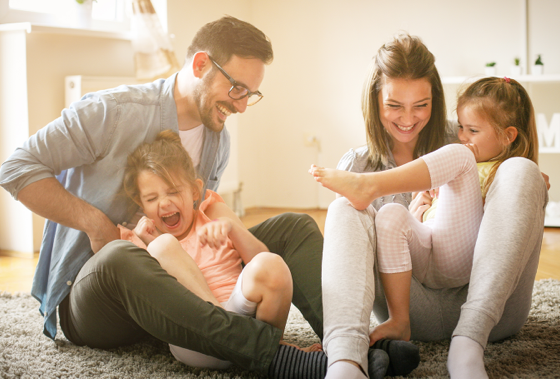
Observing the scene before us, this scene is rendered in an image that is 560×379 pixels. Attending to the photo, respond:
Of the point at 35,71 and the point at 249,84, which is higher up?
the point at 35,71

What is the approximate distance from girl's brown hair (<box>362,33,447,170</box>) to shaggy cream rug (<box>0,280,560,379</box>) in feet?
1.70

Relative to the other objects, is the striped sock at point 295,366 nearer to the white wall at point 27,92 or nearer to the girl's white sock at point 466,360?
the girl's white sock at point 466,360

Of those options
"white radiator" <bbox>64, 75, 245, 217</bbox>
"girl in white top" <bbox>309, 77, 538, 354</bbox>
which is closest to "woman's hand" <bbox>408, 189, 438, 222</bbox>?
"girl in white top" <bbox>309, 77, 538, 354</bbox>

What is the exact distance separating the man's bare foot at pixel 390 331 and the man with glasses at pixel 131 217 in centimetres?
14

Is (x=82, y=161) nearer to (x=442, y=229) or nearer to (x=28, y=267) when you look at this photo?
(x=442, y=229)

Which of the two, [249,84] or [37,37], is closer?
[249,84]

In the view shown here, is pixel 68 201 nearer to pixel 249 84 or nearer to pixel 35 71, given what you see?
pixel 249 84

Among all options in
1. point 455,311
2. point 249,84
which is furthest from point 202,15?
point 455,311

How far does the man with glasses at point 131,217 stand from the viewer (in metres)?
0.99

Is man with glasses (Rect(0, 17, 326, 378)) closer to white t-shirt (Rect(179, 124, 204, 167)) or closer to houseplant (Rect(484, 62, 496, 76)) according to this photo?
white t-shirt (Rect(179, 124, 204, 167))

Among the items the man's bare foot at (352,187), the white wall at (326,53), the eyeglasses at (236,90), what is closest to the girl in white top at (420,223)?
the man's bare foot at (352,187)

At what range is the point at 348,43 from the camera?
3.70 metres

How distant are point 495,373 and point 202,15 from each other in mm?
2924

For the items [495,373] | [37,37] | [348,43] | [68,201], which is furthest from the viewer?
[348,43]
